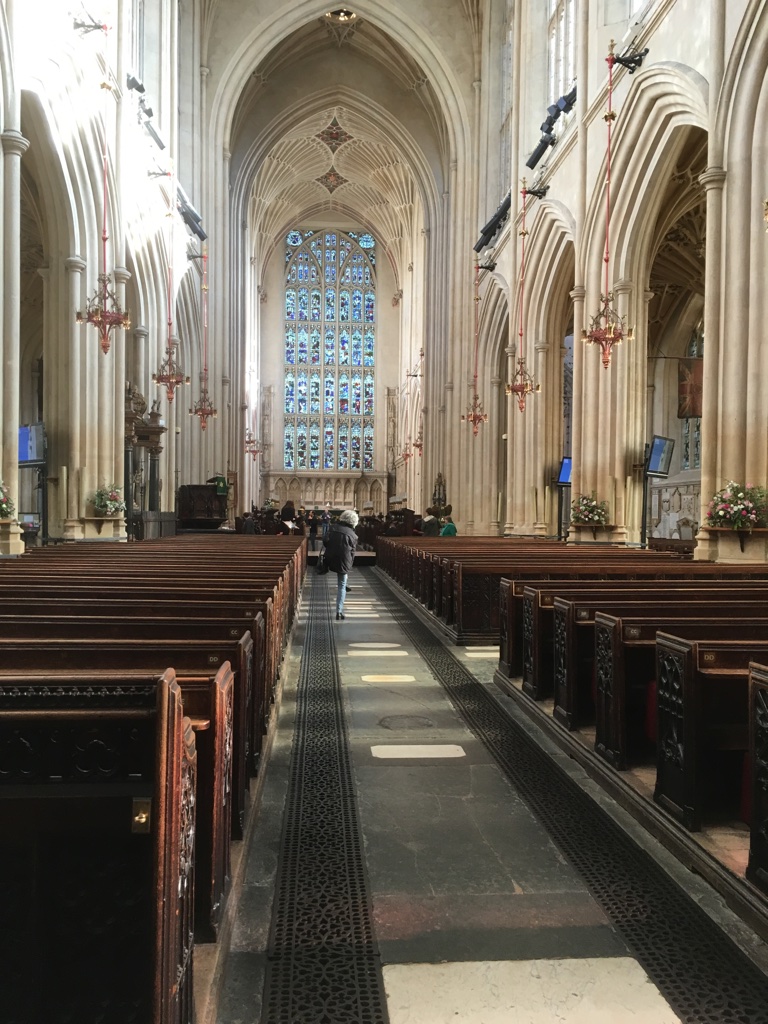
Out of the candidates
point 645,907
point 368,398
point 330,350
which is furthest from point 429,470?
point 645,907

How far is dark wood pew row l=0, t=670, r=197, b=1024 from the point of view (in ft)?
4.58

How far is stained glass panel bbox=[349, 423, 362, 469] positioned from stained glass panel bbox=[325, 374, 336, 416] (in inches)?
62.5

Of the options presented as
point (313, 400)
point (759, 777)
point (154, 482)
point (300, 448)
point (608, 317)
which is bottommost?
point (759, 777)

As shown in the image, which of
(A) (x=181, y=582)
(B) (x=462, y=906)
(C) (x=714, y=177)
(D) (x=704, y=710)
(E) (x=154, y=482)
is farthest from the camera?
(E) (x=154, y=482)

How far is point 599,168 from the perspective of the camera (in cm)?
1323

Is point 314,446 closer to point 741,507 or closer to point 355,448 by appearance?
point 355,448

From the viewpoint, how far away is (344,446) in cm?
4369

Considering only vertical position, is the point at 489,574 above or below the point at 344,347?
below

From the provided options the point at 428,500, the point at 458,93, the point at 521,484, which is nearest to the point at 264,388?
the point at 428,500

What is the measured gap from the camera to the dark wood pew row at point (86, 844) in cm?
139

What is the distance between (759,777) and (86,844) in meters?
1.84

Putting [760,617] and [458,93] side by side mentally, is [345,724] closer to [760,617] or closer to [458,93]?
[760,617]

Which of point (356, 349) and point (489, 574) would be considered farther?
point (356, 349)

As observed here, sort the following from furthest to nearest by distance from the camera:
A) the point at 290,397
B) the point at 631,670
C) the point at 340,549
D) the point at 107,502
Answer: the point at 290,397
the point at 107,502
the point at 340,549
the point at 631,670
